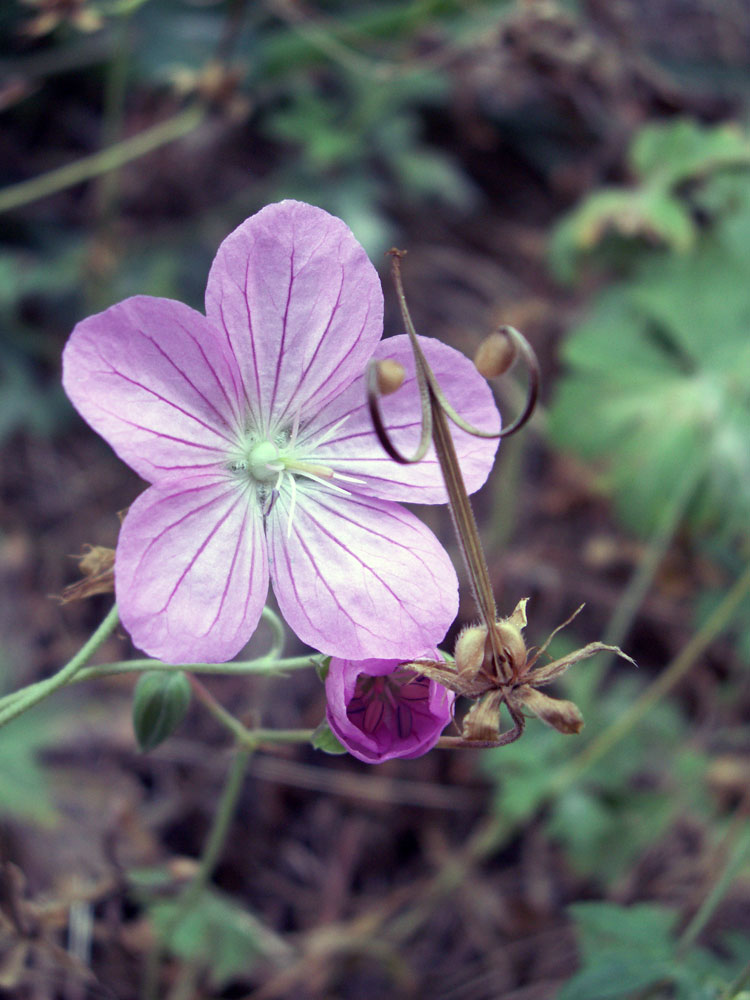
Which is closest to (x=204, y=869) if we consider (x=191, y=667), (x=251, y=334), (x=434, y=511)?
(x=191, y=667)

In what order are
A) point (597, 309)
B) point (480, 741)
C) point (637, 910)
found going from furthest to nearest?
point (597, 309) → point (637, 910) → point (480, 741)

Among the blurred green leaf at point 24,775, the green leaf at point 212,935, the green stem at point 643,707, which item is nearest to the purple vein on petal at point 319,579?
the green leaf at point 212,935

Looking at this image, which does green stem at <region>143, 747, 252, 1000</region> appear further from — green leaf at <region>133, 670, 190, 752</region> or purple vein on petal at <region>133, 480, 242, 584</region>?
purple vein on petal at <region>133, 480, 242, 584</region>

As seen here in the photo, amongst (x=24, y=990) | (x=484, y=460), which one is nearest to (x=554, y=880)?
(x=24, y=990)

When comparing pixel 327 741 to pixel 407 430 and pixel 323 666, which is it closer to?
pixel 323 666

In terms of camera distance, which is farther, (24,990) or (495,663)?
(24,990)

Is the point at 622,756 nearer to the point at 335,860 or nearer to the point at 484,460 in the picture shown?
the point at 335,860
